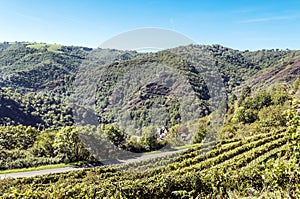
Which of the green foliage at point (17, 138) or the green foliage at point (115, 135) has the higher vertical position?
the green foliage at point (115, 135)

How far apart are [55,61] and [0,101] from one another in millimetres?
55731

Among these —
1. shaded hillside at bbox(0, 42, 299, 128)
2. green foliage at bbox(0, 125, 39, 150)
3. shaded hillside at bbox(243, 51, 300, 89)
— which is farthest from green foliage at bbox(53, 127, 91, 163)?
shaded hillside at bbox(243, 51, 300, 89)

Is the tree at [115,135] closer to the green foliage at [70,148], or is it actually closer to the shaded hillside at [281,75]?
the green foliage at [70,148]

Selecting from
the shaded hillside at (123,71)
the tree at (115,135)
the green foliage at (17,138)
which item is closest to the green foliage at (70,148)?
the tree at (115,135)

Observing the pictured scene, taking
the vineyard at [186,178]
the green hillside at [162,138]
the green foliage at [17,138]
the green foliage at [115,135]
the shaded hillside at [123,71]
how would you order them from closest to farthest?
the vineyard at [186,178], the green hillside at [162,138], the shaded hillside at [123,71], the green foliage at [115,135], the green foliage at [17,138]

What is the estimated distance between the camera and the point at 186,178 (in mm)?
7055

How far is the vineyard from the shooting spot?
193 inches

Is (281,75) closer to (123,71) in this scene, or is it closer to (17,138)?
(123,71)

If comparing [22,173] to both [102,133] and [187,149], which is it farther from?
[187,149]

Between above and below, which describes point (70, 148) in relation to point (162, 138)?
below

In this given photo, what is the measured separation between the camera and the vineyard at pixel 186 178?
4.91 meters

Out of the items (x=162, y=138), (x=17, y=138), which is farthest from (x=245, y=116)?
(x=17, y=138)

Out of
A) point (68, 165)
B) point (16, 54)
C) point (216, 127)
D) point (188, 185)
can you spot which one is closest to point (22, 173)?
point (68, 165)

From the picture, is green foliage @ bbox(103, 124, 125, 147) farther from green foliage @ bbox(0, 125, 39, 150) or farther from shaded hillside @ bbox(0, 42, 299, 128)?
green foliage @ bbox(0, 125, 39, 150)
